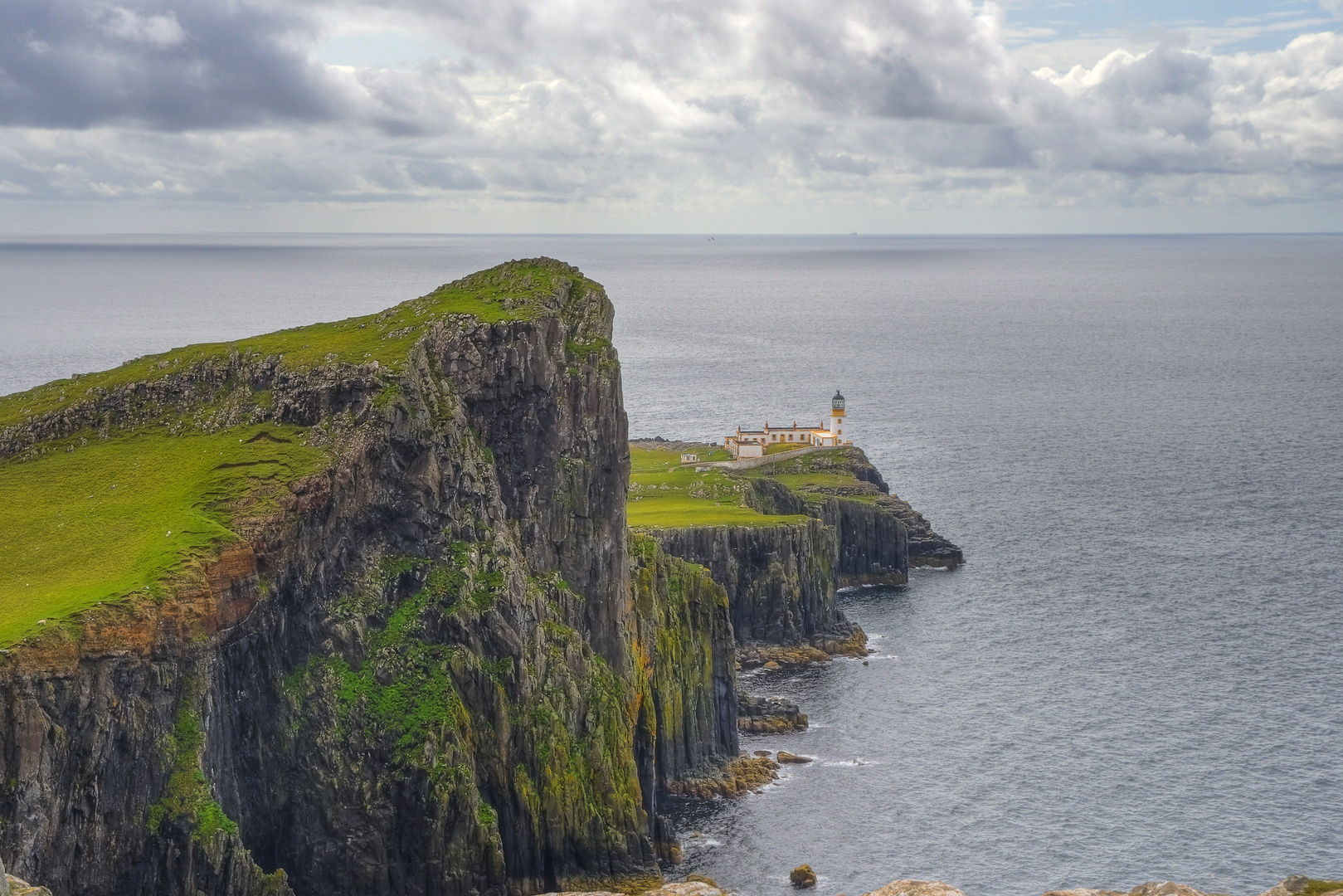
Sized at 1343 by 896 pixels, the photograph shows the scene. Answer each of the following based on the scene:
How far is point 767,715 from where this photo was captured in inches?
4171

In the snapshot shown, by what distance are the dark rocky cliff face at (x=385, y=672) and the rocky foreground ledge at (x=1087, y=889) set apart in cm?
825

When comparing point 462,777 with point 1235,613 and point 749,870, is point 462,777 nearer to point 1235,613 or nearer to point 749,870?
point 749,870

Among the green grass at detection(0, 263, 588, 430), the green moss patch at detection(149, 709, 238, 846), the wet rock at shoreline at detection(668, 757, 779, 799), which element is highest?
the green grass at detection(0, 263, 588, 430)

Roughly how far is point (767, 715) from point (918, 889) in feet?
159

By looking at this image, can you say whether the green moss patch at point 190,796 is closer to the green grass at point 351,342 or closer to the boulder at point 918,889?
the green grass at point 351,342

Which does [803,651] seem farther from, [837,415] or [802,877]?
[837,415]

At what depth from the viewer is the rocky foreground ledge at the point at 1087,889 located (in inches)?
2004

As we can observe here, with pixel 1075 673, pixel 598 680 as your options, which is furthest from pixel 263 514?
pixel 1075 673

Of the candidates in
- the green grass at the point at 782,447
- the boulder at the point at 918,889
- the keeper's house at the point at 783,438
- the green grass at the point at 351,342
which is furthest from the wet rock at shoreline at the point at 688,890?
the green grass at the point at 782,447

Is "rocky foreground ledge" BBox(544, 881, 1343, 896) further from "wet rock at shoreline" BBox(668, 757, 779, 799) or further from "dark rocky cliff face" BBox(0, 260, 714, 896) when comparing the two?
"wet rock at shoreline" BBox(668, 757, 779, 799)

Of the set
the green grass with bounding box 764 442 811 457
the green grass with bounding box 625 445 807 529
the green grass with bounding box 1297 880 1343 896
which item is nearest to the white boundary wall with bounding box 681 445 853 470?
the green grass with bounding box 764 442 811 457

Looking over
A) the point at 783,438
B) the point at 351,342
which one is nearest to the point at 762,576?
the point at 351,342

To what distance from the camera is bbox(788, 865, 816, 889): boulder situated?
7894 centimetres

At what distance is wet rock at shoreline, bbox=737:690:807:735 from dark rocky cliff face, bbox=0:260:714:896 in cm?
1760
